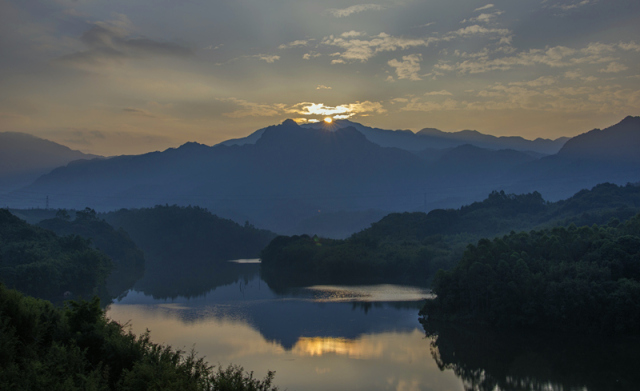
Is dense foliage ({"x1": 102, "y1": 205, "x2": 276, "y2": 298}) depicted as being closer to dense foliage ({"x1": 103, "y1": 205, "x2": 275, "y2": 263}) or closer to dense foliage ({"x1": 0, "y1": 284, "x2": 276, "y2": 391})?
dense foliage ({"x1": 103, "y1": 205, "x2": 275, "y2": 263})

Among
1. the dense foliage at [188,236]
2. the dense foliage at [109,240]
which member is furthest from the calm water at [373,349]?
the dense foliage at [188,236]

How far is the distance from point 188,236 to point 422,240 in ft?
229

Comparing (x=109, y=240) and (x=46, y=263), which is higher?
(x=109, y=240)

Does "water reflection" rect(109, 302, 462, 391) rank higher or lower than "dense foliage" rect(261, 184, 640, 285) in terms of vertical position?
lower

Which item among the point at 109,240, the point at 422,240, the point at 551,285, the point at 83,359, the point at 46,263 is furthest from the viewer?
the point at 109,240

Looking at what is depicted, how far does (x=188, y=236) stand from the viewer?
136875mm

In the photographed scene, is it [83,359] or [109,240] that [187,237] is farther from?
[83,359]

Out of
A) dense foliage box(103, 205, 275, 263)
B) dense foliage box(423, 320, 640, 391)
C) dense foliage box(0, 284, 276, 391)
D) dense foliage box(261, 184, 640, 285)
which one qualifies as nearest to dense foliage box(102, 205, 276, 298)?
dense foliage box(103, 205, 275, 263)

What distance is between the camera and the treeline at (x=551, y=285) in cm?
4006

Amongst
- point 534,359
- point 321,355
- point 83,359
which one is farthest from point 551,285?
point 83,359

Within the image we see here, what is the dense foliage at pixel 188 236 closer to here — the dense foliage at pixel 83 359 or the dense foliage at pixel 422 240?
the dense foliage at pixel 422 240

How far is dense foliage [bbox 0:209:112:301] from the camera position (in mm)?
55562

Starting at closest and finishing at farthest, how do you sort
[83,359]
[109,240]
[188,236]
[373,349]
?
[83,359] < [373,349] < [109,240] < [188,236]

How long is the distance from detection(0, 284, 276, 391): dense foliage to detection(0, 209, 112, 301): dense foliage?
111 ft
